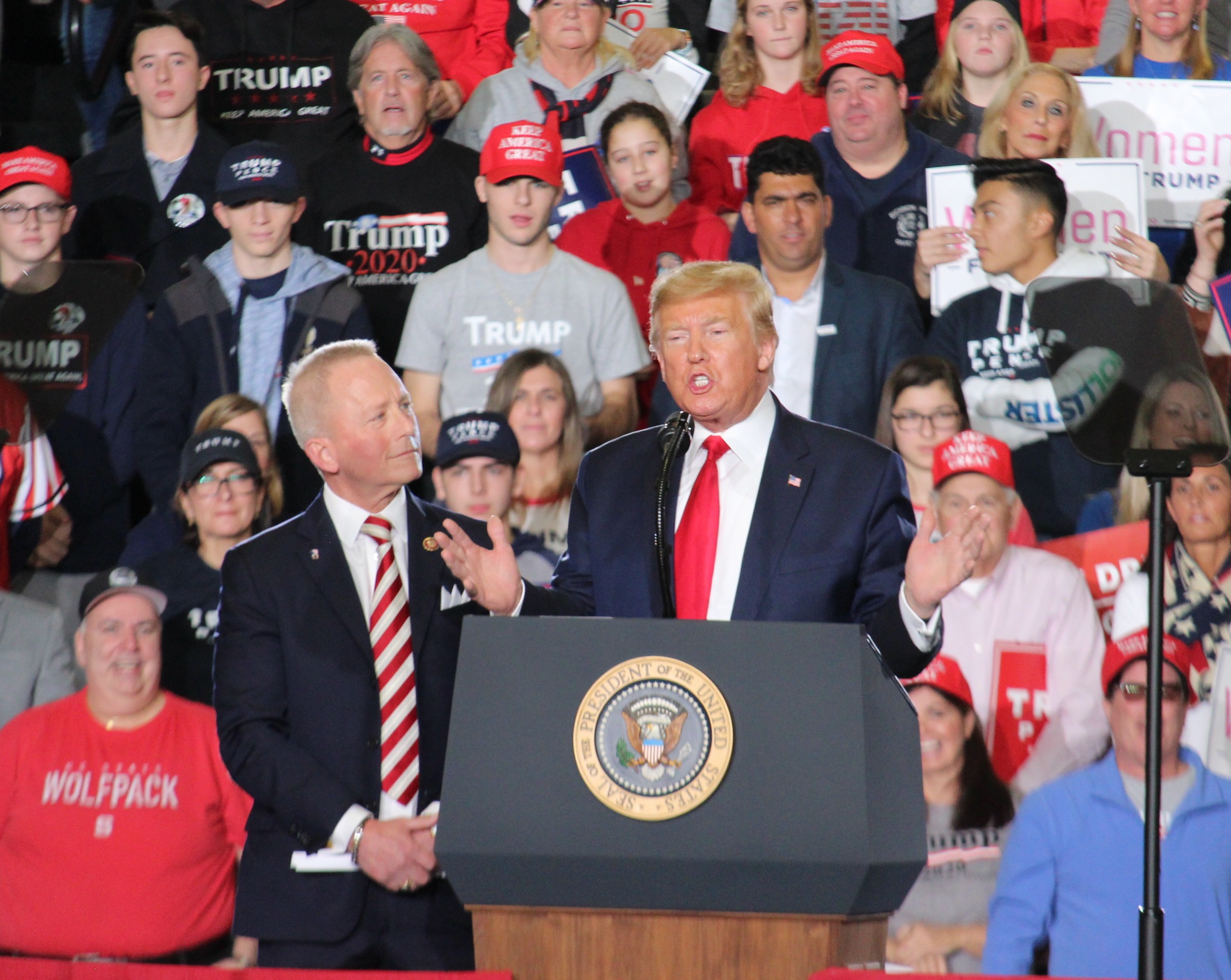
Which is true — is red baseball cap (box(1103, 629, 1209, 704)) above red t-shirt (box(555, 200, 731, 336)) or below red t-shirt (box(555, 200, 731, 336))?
below

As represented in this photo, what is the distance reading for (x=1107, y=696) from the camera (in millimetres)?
3701

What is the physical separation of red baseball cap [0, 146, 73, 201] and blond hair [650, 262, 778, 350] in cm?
324

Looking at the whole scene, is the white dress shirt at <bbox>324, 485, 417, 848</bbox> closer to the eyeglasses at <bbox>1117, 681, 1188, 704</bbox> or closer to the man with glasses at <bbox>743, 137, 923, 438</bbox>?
the eyeglasses at <bbox>1117, 681, 1188, 704</bbox>

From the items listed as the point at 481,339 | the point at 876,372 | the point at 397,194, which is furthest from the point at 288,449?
the point at 876,372

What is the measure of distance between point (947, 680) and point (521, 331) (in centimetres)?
177

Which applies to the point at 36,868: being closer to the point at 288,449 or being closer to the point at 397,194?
the point at 288,449

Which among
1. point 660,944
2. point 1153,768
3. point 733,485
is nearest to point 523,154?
point 733,485

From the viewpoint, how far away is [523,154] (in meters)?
4.88

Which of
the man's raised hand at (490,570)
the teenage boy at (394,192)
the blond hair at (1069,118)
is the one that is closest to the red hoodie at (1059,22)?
the blond hair at (1069,118)

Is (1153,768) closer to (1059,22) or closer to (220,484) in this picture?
(220,484)

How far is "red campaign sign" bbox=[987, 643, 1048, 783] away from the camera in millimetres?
3826

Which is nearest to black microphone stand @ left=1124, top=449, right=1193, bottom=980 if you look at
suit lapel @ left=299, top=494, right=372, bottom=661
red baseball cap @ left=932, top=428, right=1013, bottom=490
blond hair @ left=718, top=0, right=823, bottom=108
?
suit lapel @ left=299, top=494, right=372, bottom=661

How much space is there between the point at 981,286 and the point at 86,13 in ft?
12.1

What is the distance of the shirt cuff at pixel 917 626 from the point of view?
220 cm
